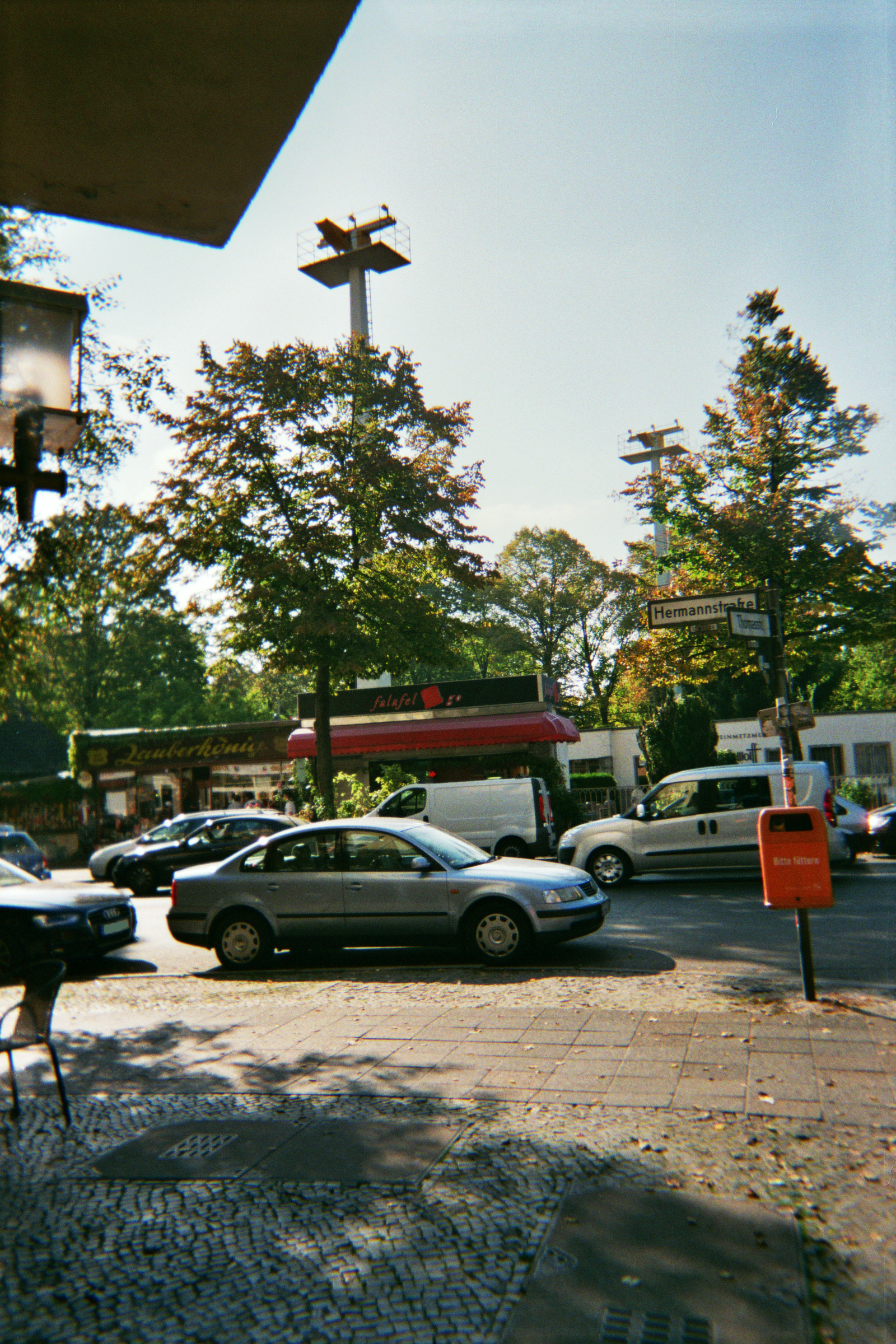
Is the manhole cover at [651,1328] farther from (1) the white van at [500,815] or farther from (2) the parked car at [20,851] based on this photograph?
(2) the parked car at [20,851]

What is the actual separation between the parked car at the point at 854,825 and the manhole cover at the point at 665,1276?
14.9 m

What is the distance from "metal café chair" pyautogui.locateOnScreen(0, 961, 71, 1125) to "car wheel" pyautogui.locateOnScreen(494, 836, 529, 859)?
14308mm

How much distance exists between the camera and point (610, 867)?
1586cm

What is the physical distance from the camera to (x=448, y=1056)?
6289 mm

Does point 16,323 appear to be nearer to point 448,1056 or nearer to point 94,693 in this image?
point 448,1056

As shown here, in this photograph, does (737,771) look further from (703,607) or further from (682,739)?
(682,739)

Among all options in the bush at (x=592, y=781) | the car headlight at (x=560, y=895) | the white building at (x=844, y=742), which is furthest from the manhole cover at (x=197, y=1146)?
the bush at (x=592, y=781)

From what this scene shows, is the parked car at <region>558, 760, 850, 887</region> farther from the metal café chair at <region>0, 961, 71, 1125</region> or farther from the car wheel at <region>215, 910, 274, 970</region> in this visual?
the metal café chair at <region>0, 961, 71, 1125</region>

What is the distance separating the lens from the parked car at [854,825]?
17.8 metres

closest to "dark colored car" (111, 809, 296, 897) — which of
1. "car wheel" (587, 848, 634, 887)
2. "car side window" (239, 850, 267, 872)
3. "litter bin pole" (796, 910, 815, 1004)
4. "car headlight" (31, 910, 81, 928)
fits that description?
"car wheel" (587, 848, 634, 887)

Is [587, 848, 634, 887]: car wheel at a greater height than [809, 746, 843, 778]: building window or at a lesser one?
lesser

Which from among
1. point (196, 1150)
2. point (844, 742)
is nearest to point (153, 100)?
point (196, 1150)

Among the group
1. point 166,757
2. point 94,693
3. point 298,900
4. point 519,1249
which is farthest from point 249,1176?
point 94,693

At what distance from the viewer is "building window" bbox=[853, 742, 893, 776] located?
111ft
